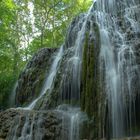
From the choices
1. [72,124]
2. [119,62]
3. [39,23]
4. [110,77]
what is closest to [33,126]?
[72,124]

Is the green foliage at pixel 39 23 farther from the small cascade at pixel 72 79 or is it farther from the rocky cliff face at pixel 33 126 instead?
the rocky cliff face at pixel 33 126

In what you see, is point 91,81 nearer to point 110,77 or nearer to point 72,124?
point 110,77

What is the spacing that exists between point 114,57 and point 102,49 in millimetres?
576

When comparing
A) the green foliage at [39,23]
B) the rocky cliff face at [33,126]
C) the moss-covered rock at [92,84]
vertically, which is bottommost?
the rocky cliff face at [33,126]

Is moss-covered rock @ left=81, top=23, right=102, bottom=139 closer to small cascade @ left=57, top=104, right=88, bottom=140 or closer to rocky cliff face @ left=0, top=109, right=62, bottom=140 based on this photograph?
small cascade @ left=57, top=104, right=88, bottom=140

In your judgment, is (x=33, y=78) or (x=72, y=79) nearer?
(x=72, y=79)

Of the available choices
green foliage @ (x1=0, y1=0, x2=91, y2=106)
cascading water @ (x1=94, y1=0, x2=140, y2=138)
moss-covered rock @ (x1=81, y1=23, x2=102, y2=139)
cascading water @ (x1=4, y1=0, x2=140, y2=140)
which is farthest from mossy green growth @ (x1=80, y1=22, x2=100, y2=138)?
green foliage @ (x1=0, y1=0, x2=91, y2=106)

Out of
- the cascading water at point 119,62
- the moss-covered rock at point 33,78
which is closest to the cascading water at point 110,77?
the cascading water at point 119,62

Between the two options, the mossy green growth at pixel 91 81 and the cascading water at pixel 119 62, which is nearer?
the cascading water at pixel 119 62

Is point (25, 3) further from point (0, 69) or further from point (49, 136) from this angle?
point (49, 136)

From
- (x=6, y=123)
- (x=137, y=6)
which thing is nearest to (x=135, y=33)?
(x=137, y=6)

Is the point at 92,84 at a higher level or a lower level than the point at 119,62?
lower

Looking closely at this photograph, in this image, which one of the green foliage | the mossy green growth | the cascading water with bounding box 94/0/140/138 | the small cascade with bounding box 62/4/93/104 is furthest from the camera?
the green foliage

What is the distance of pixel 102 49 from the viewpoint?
1180cm
